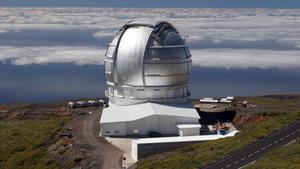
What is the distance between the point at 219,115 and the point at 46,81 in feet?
374

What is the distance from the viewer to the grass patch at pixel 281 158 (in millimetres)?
46094

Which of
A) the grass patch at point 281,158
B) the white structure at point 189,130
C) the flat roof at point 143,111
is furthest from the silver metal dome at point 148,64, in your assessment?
the grass patch at point 281,158

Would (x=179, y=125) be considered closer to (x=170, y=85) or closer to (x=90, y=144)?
(x=170, y=85)

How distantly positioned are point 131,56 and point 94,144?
500 inches

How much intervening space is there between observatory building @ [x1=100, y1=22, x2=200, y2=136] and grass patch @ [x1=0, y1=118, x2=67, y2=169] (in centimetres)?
730

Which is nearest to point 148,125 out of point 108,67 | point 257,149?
point 108,67

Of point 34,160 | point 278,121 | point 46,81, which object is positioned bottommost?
point 46,81

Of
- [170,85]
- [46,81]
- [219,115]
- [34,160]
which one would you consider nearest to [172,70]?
[170,85]

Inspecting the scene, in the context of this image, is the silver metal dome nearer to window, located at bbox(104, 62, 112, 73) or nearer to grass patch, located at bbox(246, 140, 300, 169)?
window, located at bbox(104, 62, 112, 73)

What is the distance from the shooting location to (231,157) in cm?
5150

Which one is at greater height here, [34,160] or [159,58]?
[159,58]

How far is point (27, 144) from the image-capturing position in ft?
223

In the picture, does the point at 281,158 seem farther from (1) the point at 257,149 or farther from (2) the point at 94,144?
(2) the point at 94,144

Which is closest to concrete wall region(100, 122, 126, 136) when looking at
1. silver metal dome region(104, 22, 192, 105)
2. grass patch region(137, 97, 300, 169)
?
silver metal dome region(104, 22, 192, 105)
